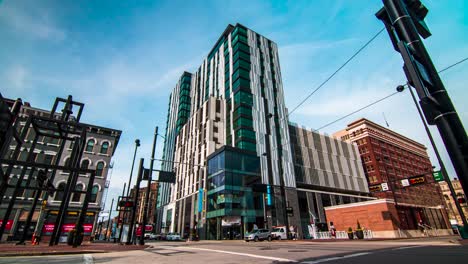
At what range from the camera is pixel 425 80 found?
3281 millimetres

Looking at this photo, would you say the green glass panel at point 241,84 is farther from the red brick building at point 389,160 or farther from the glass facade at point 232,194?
the red brick building at point 389,160

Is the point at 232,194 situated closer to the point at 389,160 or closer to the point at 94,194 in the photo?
the point at 94,194

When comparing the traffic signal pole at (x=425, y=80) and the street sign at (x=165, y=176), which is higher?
the street sign at (x=165, y=176)

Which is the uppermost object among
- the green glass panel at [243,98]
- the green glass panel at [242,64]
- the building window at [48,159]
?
the green glass panel at [242,64]

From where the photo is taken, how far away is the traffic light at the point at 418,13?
3.92 metres

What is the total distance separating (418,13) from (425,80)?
163cm

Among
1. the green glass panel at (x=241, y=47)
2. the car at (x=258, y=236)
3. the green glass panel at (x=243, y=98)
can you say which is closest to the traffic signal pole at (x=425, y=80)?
the car at (x=258, y=236)

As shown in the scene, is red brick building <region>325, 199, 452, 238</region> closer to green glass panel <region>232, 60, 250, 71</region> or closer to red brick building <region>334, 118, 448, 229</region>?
red brick building <region>334, 118, 448, 229</region>

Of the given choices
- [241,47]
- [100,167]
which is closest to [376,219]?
[100,167]

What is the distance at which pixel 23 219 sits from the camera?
2942 cm

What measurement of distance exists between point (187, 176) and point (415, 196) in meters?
76.0

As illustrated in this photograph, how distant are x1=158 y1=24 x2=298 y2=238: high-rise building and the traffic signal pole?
134ft

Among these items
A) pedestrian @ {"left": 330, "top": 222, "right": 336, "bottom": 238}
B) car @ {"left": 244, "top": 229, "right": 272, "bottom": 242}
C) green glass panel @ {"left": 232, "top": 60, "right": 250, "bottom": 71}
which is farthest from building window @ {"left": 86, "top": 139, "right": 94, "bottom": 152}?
green glass panel @ {"left": 232, "top": 60, "right": 250, "bottom": 71}

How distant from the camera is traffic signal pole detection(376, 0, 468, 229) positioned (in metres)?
2.91
